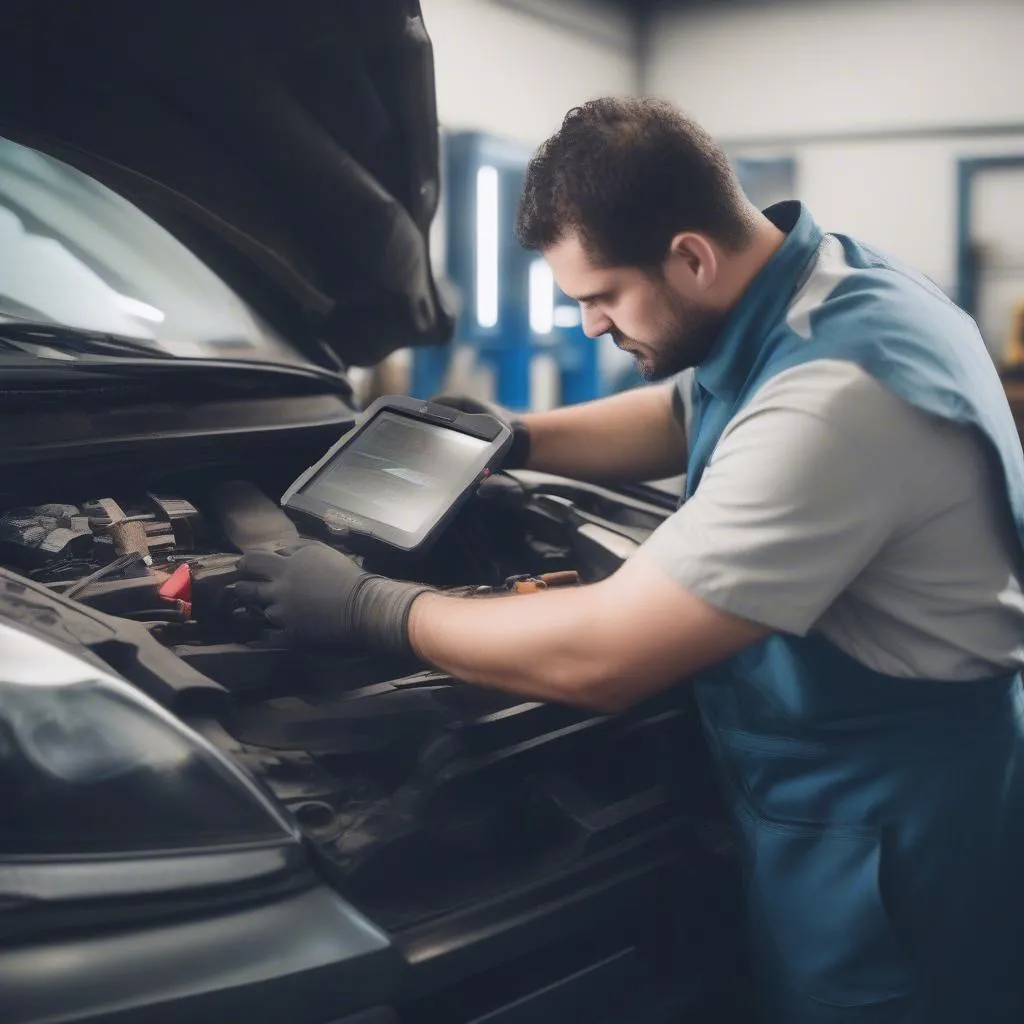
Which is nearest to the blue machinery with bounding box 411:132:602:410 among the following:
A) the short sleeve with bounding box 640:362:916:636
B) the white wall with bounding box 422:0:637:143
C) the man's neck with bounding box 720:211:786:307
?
the white wall with bounding box 422:0:637:143

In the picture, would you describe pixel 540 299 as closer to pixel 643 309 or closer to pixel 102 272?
pixel 102 272

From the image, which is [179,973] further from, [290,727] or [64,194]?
[64,194]

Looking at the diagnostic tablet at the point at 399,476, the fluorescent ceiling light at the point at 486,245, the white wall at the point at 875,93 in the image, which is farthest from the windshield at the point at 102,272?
the white wall at the point at 875,93

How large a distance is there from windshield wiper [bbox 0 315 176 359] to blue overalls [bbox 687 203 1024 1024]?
2.85 feet

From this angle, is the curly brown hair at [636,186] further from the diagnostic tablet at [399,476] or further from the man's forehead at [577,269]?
the diagnostic tablet at [399,476]

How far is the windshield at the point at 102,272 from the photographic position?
1.57m

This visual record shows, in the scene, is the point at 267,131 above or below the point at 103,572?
above

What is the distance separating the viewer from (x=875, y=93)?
21.8 feet

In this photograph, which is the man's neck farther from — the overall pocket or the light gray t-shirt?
the overall pocket

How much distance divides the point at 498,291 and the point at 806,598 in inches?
184

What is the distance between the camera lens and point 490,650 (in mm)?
1099

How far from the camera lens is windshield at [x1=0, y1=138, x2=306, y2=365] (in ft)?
5.16

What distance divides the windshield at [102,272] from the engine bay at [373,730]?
12.4 inches

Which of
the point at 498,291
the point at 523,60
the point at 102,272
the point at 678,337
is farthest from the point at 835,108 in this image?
the point at 678,337
